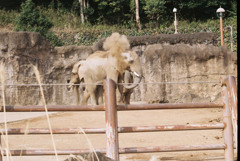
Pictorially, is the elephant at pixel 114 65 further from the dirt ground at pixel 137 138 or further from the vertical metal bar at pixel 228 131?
the vertical metal bar at pixel 228 131

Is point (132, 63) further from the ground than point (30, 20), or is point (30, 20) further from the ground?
point (30, 20)

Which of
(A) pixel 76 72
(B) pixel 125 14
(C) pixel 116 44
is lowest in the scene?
(A) pixel 76 72

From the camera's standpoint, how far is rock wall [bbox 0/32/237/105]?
1209 cm

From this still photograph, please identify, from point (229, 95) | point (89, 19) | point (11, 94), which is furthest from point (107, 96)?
point (89, 19)

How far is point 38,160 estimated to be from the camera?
449cm

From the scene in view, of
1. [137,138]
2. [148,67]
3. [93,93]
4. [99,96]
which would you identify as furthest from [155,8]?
[137,138]

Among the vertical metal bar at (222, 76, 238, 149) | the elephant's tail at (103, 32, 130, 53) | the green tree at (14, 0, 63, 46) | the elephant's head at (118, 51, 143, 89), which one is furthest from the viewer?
the green tree at (14, 0, 63, 46)

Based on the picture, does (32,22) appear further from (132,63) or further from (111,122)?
(111,122)

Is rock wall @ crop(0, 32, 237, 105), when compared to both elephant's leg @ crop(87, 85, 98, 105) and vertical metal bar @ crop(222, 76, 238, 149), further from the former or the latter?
vertical metal bar @ crop(222, 76, 238, 149)

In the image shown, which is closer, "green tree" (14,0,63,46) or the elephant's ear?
the elephant's ear

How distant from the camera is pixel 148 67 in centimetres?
1259

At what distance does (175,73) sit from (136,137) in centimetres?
668

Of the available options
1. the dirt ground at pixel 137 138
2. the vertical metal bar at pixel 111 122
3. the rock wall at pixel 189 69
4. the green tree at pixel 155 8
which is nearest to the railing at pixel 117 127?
the vertical metal bar at pixel 111 122

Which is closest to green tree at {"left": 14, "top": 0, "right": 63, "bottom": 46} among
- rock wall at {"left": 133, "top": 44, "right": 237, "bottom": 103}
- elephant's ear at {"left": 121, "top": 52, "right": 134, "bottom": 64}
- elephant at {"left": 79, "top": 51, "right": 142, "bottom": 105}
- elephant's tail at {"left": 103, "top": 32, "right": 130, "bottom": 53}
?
rock wall at {"left": 133, "top": 44, "right": 237, "bottom": 103}
